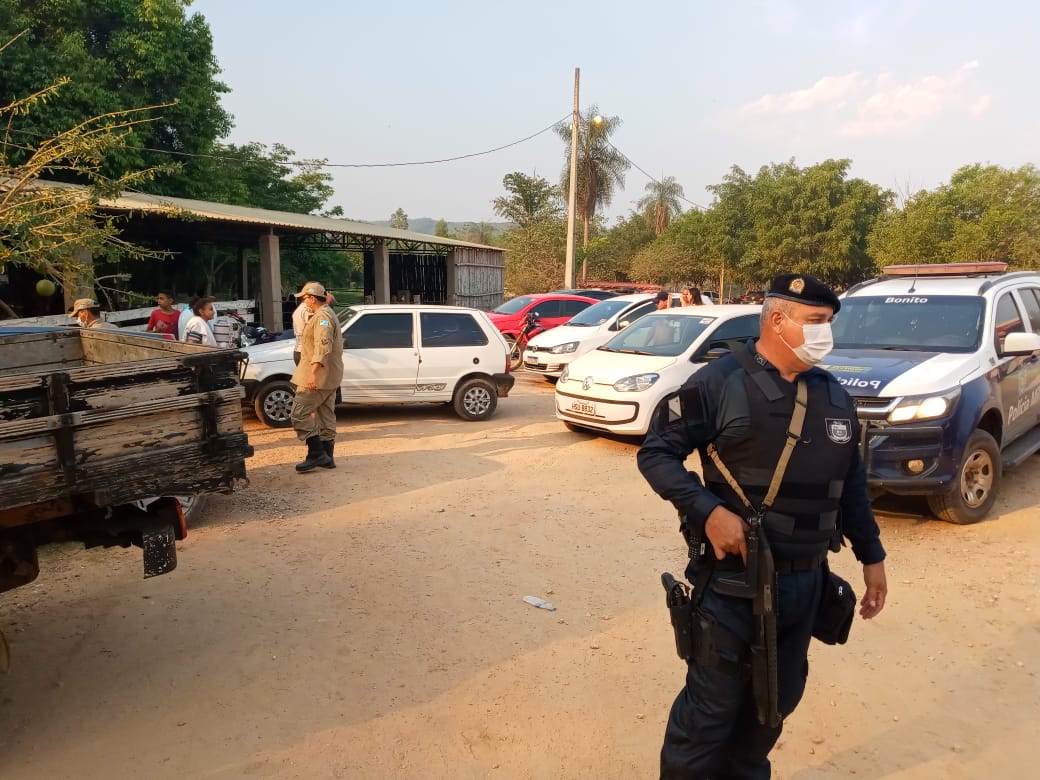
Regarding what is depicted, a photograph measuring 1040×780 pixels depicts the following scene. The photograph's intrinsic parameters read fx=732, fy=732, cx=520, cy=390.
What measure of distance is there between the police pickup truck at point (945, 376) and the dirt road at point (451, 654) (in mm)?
494

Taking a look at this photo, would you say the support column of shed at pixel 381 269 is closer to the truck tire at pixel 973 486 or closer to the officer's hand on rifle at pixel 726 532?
the truck tire at pixel 973 486

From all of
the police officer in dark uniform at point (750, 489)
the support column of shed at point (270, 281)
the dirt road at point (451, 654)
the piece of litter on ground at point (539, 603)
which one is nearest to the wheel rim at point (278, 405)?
the dirt road at point (451, 654)

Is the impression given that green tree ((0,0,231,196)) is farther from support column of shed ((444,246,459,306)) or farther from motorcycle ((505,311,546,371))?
motorcycle ((505,311,546,371))

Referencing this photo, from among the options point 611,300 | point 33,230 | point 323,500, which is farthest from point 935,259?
point 33,230

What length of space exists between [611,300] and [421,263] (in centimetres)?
2004

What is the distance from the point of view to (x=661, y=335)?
342 inches

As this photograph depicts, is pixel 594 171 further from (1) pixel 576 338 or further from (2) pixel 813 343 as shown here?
(2) pixel 813 343

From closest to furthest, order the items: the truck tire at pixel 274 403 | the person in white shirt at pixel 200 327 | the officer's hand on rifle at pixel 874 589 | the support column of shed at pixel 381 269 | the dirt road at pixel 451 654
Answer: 1. the officer's hand on rifle at pixel 874 589
2. the dirt road at pixel 451 654
3. the person in white shirt at pixel 200 327
4. the truck tire at pixel 274 403
5. the support column of shed at pixel 381 269

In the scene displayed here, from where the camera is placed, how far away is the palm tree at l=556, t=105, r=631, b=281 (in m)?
36.5

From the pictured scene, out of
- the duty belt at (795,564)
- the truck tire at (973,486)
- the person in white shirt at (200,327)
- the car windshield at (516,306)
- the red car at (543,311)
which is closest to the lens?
the duty belt at (795,564)

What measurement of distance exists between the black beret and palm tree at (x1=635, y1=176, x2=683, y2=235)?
5073 cm

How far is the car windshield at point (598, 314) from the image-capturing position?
43.3 ft

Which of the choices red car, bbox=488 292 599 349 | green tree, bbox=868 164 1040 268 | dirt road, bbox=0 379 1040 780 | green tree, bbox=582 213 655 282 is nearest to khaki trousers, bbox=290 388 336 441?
dirt road, bbox=0 379 1040 780

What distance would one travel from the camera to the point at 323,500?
617 centimetres
